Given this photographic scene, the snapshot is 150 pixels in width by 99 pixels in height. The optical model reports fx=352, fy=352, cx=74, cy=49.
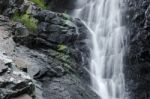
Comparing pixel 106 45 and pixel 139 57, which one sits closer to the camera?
pixel 139 57

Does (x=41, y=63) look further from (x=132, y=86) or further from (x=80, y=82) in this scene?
(x=132, y=86)

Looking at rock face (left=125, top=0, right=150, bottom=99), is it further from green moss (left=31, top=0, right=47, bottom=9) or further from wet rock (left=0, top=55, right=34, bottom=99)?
wet rock (left=0, top=55, right=34, bottom=99)

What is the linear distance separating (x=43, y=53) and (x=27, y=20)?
181 centimetres

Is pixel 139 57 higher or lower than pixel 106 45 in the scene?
lower

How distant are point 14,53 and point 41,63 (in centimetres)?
113

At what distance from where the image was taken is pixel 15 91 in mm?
9867

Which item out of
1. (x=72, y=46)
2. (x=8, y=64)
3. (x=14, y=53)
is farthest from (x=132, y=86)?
(x=8, y=64)

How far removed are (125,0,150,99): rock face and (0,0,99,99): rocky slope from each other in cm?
211

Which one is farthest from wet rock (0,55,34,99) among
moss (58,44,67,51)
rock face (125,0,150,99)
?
rock face (125,0,150,99)

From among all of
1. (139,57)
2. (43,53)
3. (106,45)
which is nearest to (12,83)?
(43,53)

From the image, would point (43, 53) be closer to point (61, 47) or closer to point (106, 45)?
point (61, 47)

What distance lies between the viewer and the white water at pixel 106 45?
50.3ft

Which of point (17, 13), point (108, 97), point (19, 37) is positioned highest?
point (17, 13)

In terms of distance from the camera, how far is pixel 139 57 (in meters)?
16.0
